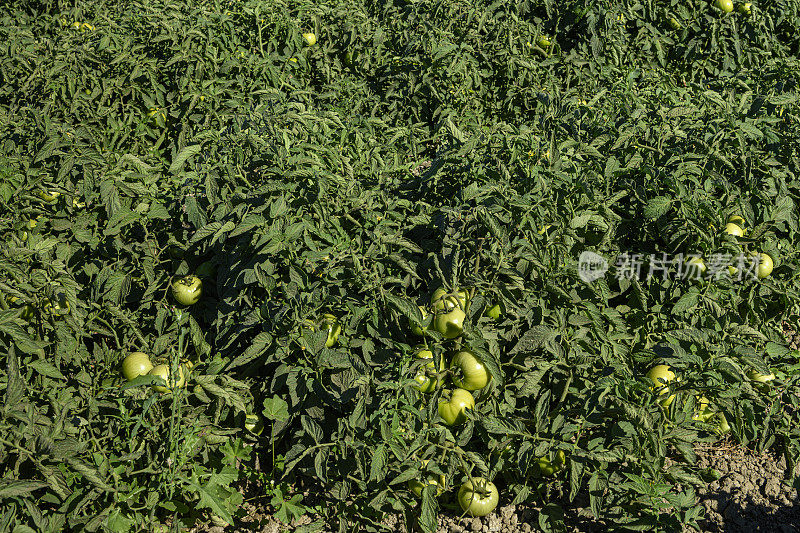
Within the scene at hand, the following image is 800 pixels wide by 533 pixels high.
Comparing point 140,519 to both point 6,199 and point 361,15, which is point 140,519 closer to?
point 6,199

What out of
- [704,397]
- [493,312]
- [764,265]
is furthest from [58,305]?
[764,265]

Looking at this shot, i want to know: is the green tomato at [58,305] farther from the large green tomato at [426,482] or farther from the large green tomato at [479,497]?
the large green tomato at [479,497]

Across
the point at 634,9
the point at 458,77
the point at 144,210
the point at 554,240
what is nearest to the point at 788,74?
the point at 634,9

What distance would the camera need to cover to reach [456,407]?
2506 mm

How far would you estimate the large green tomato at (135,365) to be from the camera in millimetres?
2713

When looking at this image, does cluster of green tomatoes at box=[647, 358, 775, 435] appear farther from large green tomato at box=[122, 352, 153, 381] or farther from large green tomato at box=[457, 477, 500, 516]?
large green tomato at box=[122, 352, 153, 381]

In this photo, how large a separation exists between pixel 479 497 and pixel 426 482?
0.23 m

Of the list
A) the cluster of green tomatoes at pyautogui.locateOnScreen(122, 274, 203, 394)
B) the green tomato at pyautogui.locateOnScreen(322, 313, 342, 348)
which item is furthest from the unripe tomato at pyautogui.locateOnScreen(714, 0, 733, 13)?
the cluster of green tomatoes at pyautogui.locateOnScreen(122, 274, 203, 394)

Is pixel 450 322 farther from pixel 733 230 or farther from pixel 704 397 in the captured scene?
pixel 733 230

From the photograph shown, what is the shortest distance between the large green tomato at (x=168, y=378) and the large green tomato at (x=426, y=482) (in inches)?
Result: 34.6

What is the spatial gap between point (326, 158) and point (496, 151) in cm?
75

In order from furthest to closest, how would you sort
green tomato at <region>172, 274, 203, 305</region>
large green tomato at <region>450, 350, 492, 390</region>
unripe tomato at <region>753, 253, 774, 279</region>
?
unripe tomato at <region>753, 253, 774, 279</region> → green tomato at <region>172, 274, 203, 305</region> → large green tomato at <region>450, 350, 492, 390</region>

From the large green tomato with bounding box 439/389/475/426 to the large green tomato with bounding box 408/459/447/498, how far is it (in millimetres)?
174

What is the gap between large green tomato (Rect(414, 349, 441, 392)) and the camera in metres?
2.53
